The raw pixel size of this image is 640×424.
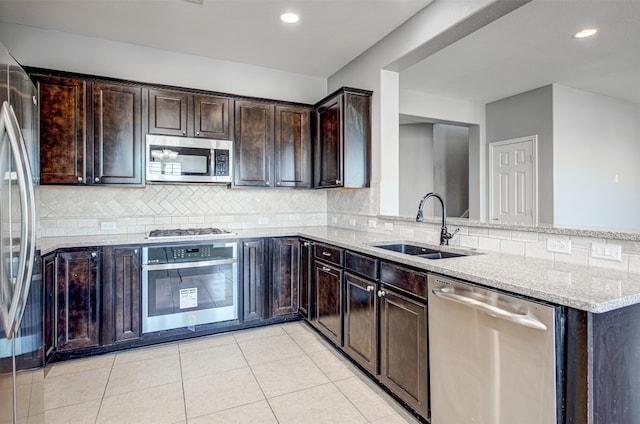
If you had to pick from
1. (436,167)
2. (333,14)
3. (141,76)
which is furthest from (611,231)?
(436,167)

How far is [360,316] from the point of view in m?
2.53

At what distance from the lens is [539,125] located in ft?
16.6

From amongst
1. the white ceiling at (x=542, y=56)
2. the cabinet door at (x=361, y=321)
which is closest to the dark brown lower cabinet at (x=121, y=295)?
the cabinet door at (x=361, y=321)

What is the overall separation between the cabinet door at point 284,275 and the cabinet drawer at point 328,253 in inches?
14.7

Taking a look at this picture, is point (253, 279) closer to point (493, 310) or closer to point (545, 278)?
point (493, 310)

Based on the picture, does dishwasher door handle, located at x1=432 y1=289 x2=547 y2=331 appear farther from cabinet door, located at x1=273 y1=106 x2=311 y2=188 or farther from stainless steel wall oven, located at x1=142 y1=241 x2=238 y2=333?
cabinet door, located at x1=273 y1=106 x2=311 y2=188

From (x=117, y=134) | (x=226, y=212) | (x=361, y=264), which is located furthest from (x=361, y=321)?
(x=117, y=134)

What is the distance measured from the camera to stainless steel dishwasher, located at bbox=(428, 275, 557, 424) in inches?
51.6

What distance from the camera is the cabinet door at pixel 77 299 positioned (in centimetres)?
272

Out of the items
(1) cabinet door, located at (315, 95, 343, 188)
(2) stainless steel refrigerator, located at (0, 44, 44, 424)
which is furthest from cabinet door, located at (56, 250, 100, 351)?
(1) cabinet door, located at (315, 95, 343, 188)

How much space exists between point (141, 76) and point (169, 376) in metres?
2.87

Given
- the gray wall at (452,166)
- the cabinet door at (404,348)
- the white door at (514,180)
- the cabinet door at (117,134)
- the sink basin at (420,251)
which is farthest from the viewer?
the gray wall at (452,166)

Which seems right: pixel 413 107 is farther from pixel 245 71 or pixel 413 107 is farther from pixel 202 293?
pixel 202 293

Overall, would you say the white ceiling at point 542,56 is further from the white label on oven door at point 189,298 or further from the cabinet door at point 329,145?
the white label on oven door at point 189,298
